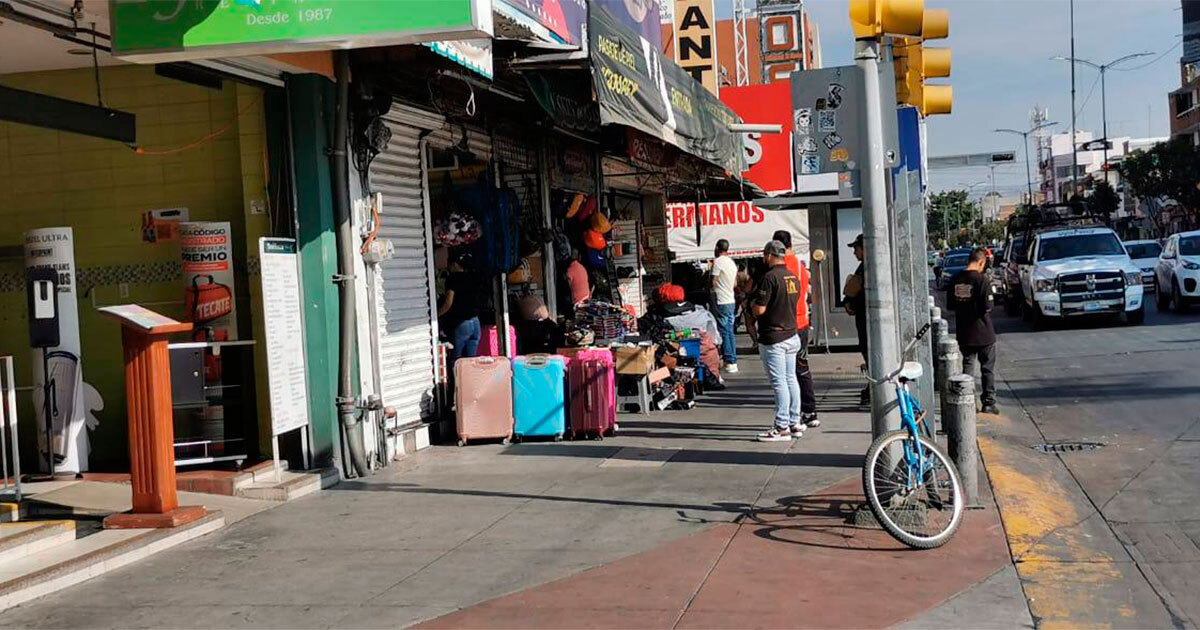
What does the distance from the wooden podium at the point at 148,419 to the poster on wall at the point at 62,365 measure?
1881 millimetres

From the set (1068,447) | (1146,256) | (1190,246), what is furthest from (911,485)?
(1146,256)

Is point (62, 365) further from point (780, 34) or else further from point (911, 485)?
point (780, 34)

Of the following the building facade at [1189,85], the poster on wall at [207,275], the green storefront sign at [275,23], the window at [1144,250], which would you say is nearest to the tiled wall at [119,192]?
the poster on wall at [207,275]

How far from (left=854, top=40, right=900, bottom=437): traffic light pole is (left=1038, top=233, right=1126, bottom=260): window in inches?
733

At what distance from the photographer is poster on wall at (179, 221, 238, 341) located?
32.0 feet

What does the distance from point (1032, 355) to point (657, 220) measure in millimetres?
7801

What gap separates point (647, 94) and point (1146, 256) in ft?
90.9

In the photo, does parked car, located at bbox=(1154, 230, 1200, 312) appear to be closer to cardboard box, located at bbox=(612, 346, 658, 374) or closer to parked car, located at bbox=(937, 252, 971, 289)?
cardboard box, located at bbox=(612, 346, 658, 374)

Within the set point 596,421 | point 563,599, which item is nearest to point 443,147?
point 596,421

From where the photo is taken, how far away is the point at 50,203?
34.2 ft

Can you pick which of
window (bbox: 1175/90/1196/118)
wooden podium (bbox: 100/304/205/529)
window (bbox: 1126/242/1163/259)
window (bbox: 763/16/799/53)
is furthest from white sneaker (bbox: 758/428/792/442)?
window (bbox: 1175/90/1196/118)

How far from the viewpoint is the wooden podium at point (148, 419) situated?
7.80 meters

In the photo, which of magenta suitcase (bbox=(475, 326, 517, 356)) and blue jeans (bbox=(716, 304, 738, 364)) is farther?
blue jeans (bbox=(716, 304, 738, 364))

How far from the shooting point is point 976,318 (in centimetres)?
1280
